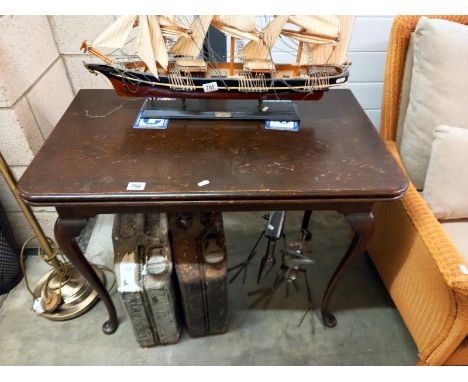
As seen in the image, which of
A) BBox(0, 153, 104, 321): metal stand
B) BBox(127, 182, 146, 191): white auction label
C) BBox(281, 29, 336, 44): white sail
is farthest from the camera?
BBox(0, 153, 104, 321): metal stand

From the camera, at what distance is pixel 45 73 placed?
122 centimetres

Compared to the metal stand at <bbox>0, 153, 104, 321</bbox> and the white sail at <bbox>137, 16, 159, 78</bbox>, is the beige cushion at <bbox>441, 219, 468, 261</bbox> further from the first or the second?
the metal stand at <bbox>0, 153, 104, 321</bbox>

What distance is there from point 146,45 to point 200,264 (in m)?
0.60

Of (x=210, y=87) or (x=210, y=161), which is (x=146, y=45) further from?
(x=210, y=161)

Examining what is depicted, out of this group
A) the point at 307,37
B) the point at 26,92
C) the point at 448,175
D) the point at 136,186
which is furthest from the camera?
the point at 26,92

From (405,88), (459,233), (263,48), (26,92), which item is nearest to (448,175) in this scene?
(459,233)

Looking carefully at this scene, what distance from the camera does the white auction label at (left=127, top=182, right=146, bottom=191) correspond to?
77cm

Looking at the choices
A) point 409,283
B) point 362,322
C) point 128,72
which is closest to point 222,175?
point 128,72

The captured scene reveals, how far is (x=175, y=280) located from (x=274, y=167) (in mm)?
489

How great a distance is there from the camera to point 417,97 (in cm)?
107

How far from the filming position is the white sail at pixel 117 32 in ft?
2.72

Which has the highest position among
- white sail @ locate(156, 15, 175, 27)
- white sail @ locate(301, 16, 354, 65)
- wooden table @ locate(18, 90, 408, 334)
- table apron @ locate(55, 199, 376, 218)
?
white sail @ locate(156, 15, 175, 27)

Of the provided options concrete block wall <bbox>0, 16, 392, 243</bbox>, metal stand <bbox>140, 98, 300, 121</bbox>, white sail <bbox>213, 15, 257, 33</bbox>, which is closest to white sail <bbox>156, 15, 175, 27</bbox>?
white sail <bbox>213, 15, 257, 33</bbox>

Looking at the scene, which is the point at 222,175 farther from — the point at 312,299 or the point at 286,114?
the point at 312,299
